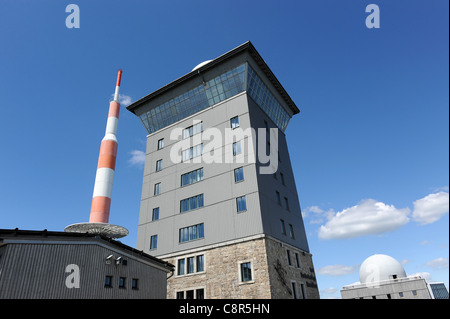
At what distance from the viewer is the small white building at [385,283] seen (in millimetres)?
56531

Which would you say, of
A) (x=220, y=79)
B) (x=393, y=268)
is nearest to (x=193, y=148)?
(x=220, y=79)

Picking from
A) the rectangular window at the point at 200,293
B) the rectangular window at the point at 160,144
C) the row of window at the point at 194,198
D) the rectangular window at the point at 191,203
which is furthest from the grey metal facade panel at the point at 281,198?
the rectangular window at the point at 160,144

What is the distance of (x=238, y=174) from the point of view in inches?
1502

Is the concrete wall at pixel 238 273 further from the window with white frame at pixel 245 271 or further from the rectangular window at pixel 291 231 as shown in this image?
the rectangular window at pixel 291 231

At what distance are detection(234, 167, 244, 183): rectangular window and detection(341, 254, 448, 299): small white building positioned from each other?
141 feet

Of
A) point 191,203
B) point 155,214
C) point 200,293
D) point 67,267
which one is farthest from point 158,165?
point 67,267

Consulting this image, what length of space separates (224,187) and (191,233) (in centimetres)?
774

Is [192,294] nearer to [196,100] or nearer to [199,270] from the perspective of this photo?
[199,270]

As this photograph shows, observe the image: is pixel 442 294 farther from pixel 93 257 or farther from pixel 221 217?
pixel 93 257

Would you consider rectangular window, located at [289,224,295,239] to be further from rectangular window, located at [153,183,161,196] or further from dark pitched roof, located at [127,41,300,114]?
dark pitched roof, located at [127,41,300,114]

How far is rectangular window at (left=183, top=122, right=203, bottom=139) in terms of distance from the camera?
45.1m

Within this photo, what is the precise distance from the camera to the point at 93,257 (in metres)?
21.6
